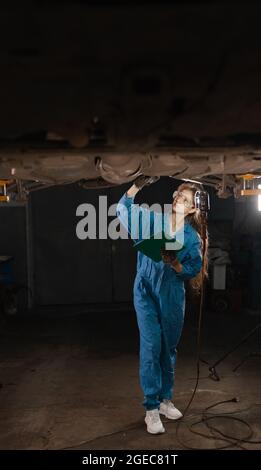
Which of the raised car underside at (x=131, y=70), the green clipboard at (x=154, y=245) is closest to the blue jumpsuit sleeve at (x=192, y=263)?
the green clipboard at (x=154, y=245)

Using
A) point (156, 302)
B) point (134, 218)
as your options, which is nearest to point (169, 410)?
point (156, 302)

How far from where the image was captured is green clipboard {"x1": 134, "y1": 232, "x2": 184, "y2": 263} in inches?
82.7

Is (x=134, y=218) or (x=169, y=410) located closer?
(x=134, y=218)

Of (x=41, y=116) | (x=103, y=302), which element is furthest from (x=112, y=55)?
(x=103, y=302)

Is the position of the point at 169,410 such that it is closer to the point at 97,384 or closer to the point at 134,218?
the point at 97,384

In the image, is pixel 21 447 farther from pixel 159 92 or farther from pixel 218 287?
pixel 218 287

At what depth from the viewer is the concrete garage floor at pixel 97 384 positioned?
216 centimetres

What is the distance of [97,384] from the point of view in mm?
2855

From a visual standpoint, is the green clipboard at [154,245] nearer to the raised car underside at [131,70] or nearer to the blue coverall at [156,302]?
the blue coverall at [156,302]

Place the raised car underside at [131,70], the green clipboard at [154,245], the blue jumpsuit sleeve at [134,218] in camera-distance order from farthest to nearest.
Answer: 1. the blue jumpsuit sleeve at [134,218]
2. the green clipboard at [154,245]
3. the raised car underside at [131,70]

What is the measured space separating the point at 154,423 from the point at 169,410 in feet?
0.66

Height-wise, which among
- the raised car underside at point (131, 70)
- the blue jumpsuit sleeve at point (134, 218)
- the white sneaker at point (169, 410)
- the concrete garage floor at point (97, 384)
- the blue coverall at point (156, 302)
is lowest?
the concrete garage floor at point (97, 384)
